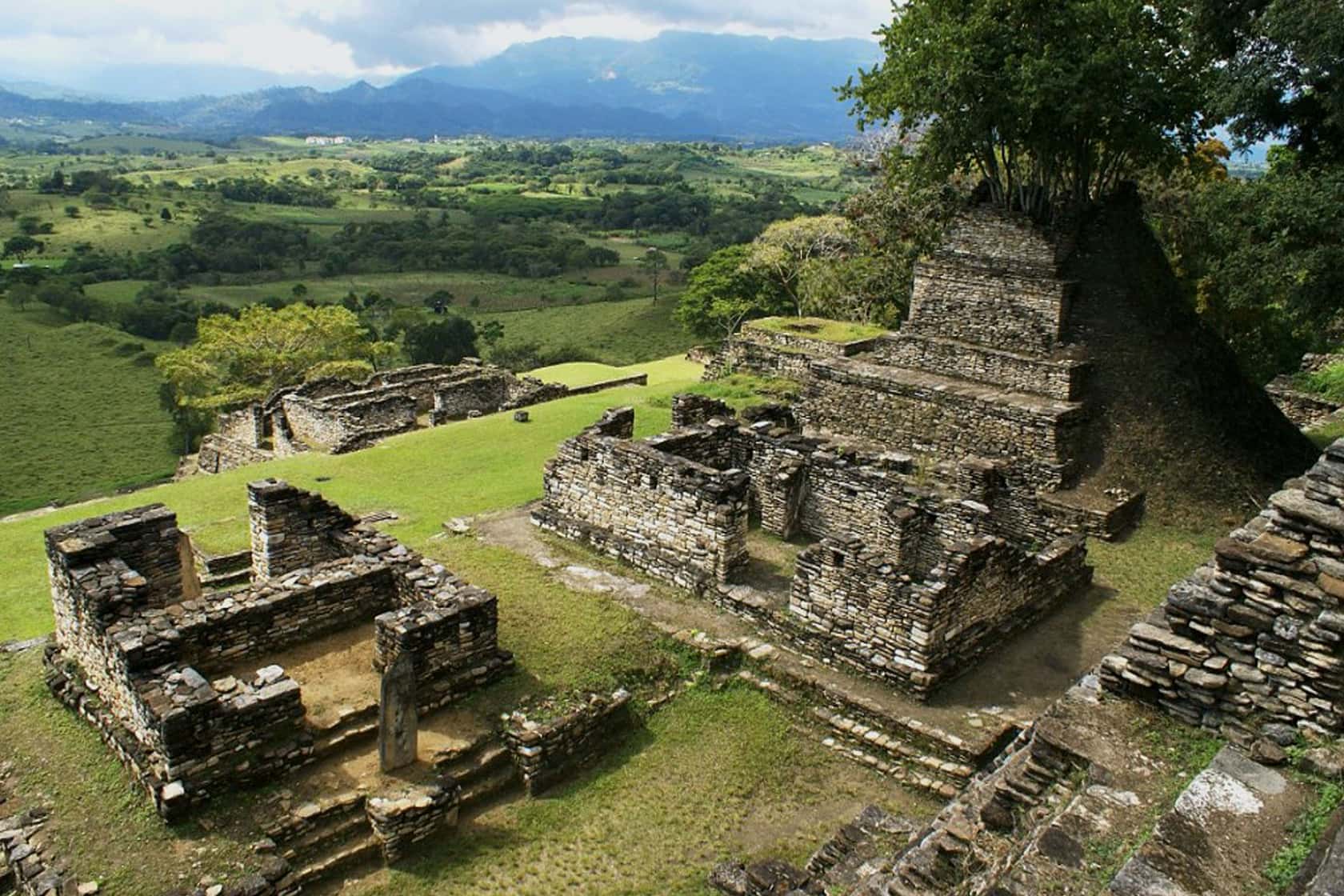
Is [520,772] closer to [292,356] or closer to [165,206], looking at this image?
[292,356]

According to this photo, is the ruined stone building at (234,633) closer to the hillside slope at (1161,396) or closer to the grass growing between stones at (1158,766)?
the grass growing between stones at (1158,766)

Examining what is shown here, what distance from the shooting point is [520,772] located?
9.91 meters

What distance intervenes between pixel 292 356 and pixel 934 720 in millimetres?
37936

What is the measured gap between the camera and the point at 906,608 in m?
11.4

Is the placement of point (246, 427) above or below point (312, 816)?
below

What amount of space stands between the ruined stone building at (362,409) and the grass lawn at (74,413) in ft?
35.9

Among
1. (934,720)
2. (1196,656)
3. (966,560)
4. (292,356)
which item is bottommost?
(292,356)

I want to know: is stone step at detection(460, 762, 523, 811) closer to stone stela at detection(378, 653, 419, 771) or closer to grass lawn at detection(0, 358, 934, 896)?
grass lawn at detection(0, 358, 934, 896)

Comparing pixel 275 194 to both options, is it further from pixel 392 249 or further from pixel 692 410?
pixel 692 410

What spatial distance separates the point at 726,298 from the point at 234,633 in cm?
3876

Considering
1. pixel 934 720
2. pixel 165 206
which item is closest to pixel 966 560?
pixel 934 720

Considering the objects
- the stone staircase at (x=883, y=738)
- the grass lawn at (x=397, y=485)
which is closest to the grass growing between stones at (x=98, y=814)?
the grass lawn at (x=397, y=485)

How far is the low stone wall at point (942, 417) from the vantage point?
57.7 ft

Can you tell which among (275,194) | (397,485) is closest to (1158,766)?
(397,485)
